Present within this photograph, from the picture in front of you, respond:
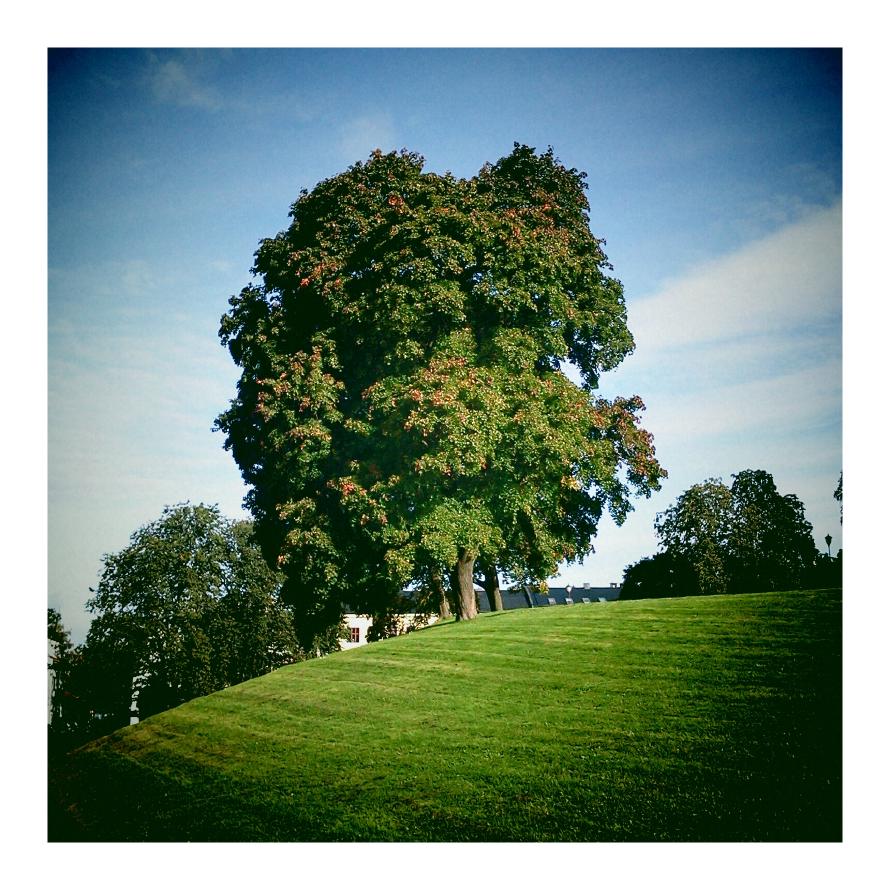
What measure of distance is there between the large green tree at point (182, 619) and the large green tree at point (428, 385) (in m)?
14.0

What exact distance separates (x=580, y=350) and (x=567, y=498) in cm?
495

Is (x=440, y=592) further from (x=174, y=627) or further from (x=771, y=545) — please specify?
(x=771, y=545)

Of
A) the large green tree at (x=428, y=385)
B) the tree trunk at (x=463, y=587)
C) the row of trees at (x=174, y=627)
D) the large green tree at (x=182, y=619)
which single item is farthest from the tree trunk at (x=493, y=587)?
the large green tree at (x=182, y=619)

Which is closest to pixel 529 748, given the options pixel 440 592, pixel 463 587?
pixel 463 587

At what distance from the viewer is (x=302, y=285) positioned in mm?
19531

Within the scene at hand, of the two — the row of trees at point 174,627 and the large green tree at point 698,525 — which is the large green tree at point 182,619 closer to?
the row of trees at point 174,627

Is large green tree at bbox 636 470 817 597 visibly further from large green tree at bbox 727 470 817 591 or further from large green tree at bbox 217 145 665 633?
large green tree at bbox 217 145 665 633

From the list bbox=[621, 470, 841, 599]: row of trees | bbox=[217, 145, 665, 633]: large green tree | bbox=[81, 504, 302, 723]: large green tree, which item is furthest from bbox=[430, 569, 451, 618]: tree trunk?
bbox=[621, 470, 841, 599]: row of trees

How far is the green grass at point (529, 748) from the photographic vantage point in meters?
8.45

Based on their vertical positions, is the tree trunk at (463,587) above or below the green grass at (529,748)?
above

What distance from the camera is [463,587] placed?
20281 millimetres

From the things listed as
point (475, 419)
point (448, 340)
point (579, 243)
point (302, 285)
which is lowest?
point (475, 419)

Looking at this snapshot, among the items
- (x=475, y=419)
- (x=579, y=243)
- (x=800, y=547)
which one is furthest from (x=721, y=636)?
(x=800, y=547)

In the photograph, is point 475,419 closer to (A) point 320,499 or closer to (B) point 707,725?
(A) point 320,499
